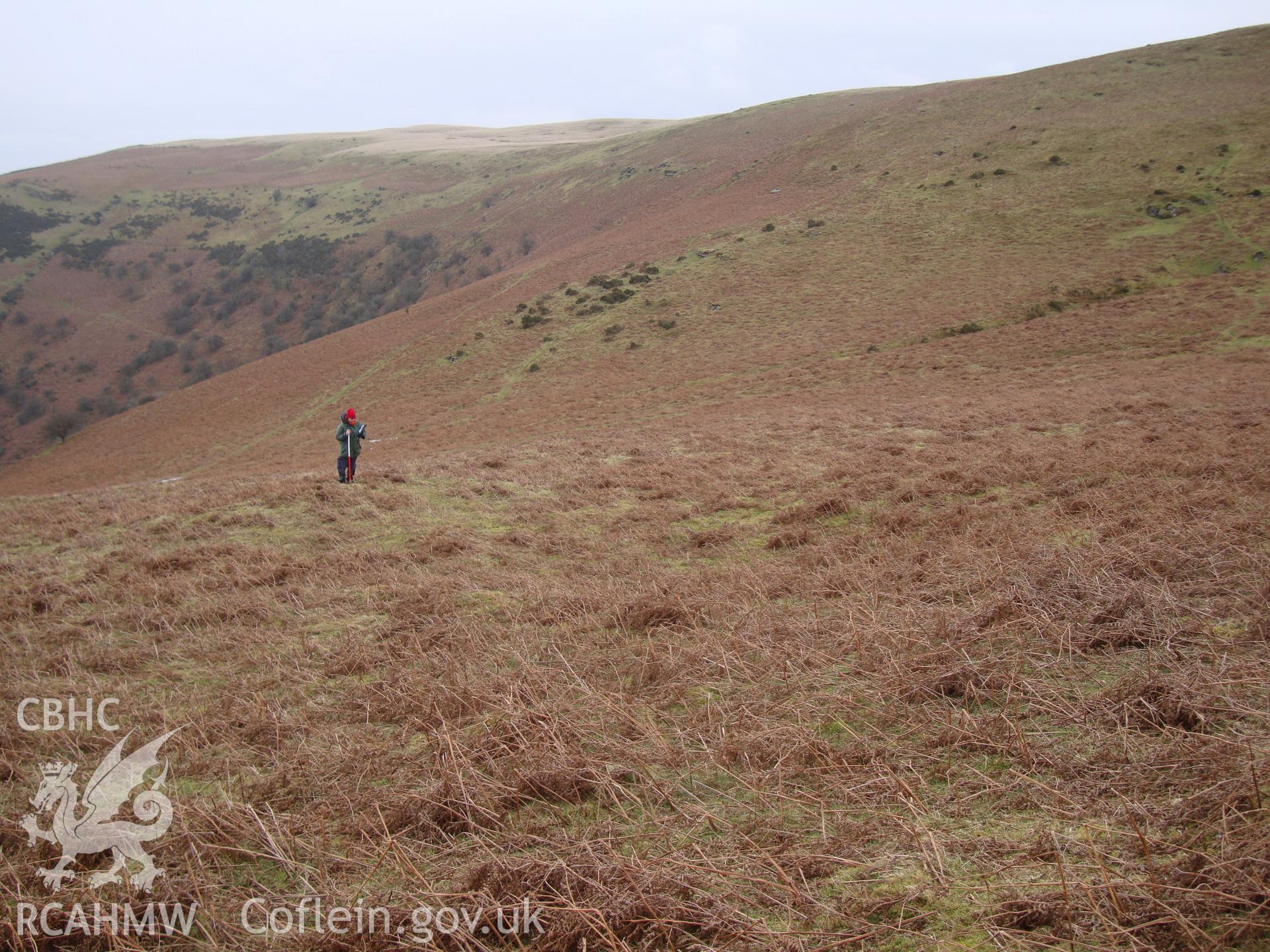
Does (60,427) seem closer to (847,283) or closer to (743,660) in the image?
(847,283)

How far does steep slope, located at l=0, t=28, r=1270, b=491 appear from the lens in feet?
92.3

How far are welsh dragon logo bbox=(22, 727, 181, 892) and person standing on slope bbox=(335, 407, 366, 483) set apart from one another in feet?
30.1

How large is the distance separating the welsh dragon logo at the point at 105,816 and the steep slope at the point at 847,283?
74.4 feet

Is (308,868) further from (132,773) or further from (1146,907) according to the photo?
(1146,907)

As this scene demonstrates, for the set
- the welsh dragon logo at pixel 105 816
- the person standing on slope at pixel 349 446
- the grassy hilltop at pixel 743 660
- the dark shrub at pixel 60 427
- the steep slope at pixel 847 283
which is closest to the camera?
the grassy hilltop at pixel 743 660

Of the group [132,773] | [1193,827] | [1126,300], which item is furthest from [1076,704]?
[1126,300]

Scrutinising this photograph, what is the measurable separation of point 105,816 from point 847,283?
38.6 m

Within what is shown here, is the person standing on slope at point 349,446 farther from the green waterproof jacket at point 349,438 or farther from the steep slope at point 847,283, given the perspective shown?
the steep slope at point 847,283

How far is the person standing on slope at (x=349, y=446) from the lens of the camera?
12.5 m

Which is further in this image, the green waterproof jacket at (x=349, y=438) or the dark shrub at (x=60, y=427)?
the dark shrub at (x=60, y=427)

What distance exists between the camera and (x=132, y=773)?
357cm

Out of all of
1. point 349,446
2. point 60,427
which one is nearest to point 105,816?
point 349,446

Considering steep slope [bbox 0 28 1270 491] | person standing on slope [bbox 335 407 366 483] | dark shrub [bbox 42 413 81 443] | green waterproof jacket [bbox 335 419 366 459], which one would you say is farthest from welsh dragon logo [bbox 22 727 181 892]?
dark shrub [bbox 42 413 81 443]

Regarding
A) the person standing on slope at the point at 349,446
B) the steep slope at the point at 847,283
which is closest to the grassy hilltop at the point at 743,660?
the person standing on slope at the point at 349,446
